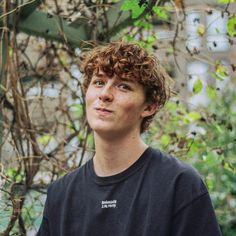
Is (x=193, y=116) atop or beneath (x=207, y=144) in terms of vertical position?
atop

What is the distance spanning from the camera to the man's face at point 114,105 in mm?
2770

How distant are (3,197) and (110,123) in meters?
1.12

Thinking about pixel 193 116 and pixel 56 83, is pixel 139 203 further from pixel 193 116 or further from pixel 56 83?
pixel 56 83

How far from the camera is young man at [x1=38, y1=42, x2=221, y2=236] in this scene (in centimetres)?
268

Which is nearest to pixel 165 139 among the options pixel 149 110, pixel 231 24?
pixel 231 24

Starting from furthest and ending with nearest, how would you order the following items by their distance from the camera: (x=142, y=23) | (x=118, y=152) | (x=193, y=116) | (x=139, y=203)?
(x=193, y=116) → (x=142, y=23) → (x=118, y=152) → (x=139, y=203)

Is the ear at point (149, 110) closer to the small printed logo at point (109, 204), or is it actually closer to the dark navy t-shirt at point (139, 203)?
the dark navy t-shirt at point (139, 203)

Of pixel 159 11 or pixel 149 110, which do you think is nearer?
pixel 149 110

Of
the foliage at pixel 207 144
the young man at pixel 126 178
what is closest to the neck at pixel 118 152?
the young man at pixel 126 178

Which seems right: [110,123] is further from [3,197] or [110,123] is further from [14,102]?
[14,102]

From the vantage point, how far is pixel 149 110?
2932mm

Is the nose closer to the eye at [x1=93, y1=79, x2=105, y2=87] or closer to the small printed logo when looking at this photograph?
the eye at [x1=93, y1=79, x2=105, y2=87]

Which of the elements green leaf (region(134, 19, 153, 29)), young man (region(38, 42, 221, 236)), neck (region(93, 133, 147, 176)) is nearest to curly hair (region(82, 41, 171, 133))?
young man (region(38, 42, 221, 236))

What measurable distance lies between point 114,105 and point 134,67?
187 millimetres
